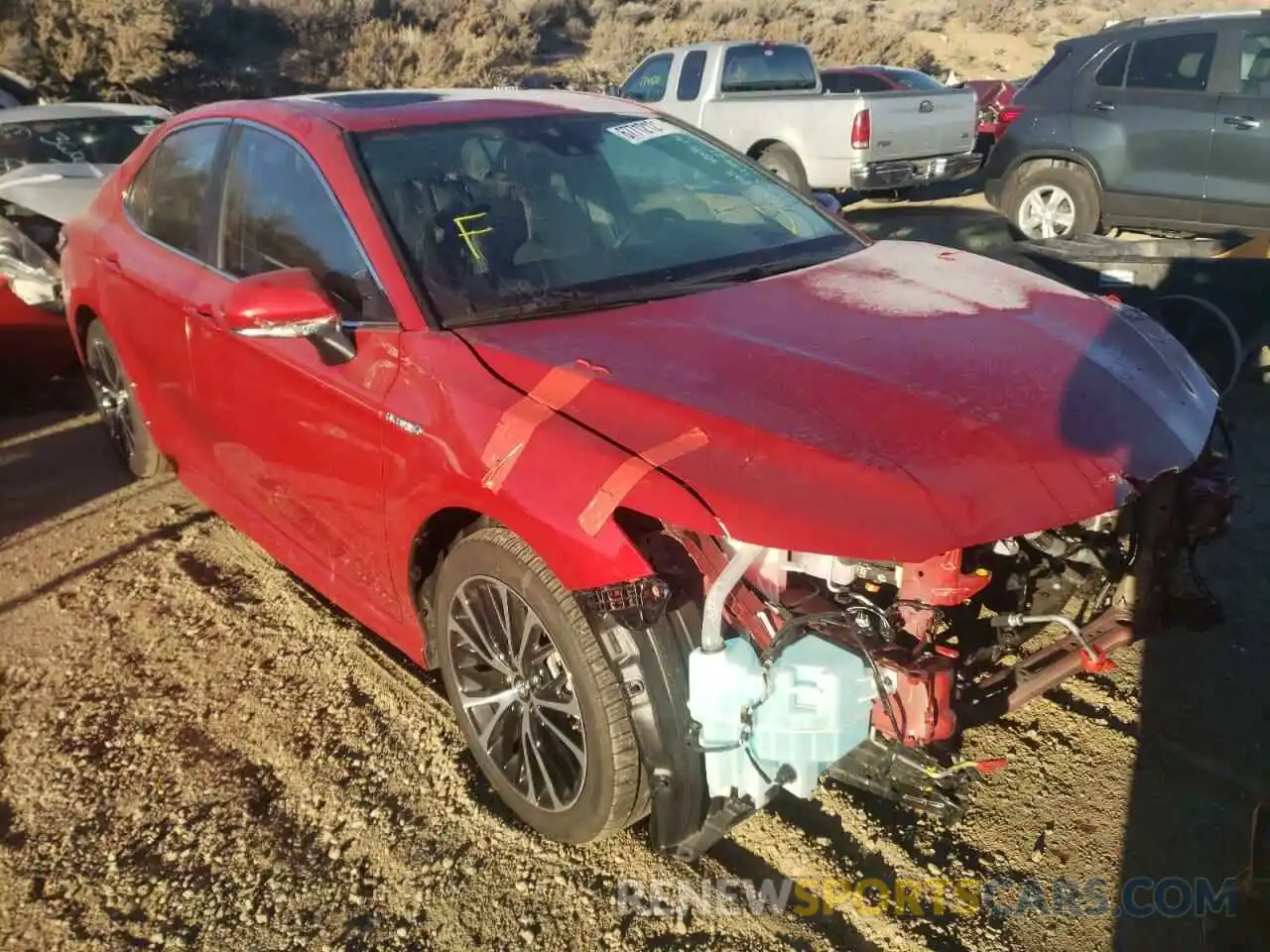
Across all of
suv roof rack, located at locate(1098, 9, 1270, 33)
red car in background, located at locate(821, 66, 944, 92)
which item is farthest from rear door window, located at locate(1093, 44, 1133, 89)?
red car in background, located at locate(821, 66, 944, 92)

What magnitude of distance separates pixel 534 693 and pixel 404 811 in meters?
0.60

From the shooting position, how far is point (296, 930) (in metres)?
2.66

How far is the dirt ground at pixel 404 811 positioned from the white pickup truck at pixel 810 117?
8241 millimetres

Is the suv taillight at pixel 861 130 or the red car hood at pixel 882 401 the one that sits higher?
the suv taillight at pixel 861 130

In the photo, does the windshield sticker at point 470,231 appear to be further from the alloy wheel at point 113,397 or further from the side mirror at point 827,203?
the alloy wheel at point 113,397

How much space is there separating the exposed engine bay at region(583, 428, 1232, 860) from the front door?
1.02 metres

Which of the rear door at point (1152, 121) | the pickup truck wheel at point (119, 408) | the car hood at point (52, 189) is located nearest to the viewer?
the pickup truck wheel at point (119, 408)

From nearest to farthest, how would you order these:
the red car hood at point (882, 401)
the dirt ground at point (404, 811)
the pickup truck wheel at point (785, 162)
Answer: the red car hood at point (882, 401)
the dirt ground at point (404, 811)
the pickup truck wheel at point (785, 162)

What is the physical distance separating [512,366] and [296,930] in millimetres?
1490

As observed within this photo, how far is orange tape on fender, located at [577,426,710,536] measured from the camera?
231cm

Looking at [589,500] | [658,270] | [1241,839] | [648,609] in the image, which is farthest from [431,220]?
[1241,839]

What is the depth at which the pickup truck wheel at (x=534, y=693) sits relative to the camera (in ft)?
8.33

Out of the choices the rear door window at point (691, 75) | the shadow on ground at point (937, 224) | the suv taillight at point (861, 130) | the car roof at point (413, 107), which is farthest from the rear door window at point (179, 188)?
the rear door window at point (691, 75)

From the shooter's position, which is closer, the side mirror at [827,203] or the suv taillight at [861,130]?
the side mirror at [827,203]
